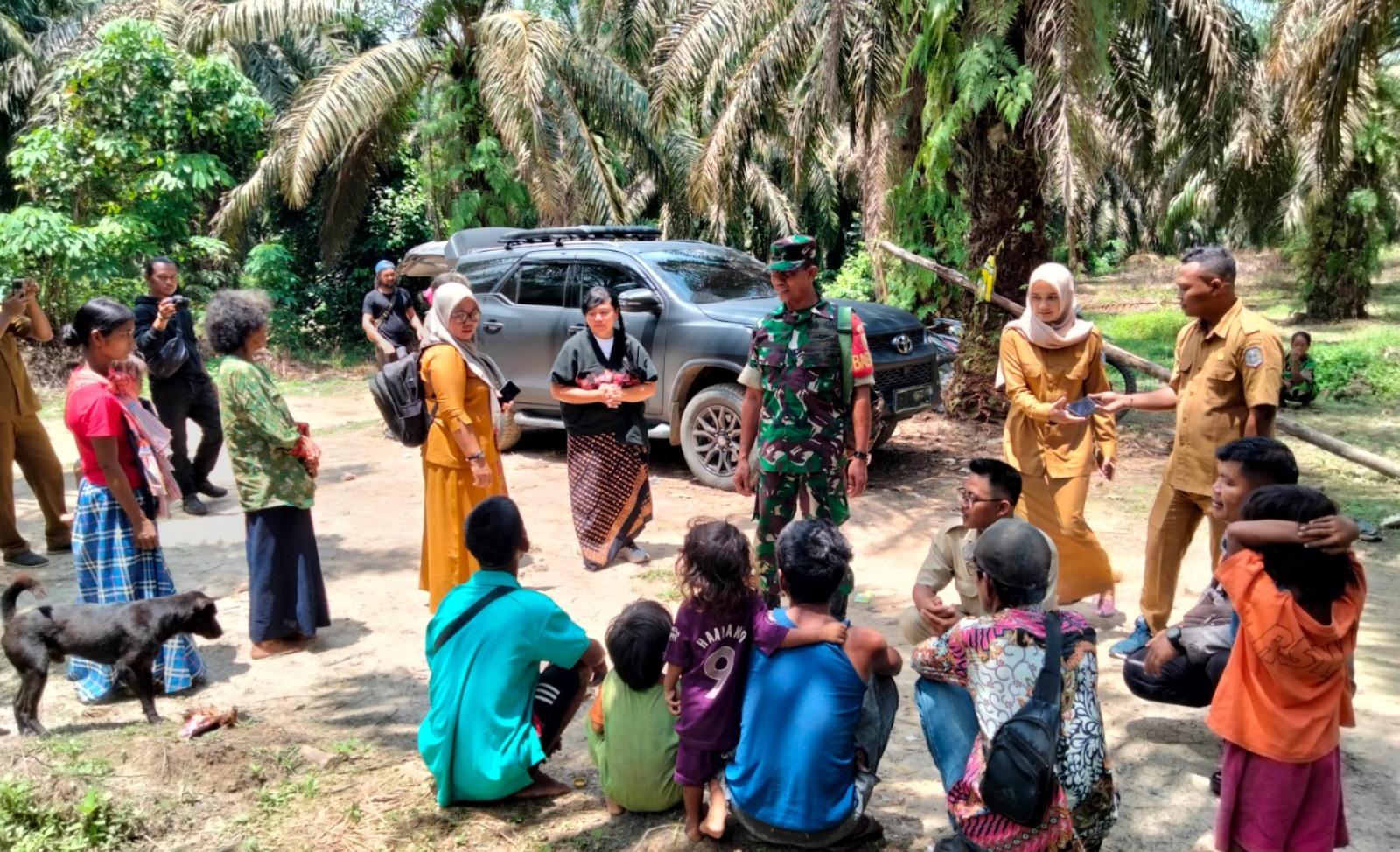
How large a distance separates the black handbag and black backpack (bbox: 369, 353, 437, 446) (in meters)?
2.98

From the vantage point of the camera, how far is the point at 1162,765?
154 inches

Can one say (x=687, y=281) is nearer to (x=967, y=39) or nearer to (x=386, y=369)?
(x=967, y=39)

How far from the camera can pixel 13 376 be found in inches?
263

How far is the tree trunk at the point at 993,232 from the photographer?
9.38m

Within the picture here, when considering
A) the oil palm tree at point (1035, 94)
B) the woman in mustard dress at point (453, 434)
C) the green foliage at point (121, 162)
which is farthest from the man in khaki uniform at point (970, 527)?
the green foliage at point (121, 162)

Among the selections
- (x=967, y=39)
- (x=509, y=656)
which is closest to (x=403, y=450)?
(x=967, y=39)

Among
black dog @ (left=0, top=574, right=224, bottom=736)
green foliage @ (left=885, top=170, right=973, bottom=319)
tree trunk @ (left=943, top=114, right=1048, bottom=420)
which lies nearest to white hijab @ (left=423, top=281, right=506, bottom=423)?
black dog @ (left=0, top=574, right=224, bottom=736)

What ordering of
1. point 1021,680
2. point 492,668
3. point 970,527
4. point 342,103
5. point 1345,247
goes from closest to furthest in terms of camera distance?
point 1021,680 < point 492,668 < point 970,527 < point 342,103 < point 1345,247

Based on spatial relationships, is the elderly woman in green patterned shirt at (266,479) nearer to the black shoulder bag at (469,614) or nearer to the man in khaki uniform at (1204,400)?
the black shoulder bag at (469,614)

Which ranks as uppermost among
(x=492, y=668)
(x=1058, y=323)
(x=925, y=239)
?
(x=925, y=239)

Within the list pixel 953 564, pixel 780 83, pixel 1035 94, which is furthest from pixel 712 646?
pixel 780 83

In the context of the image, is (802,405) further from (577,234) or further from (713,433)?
(577,234)

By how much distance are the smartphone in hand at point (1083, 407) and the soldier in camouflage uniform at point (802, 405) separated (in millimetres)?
961

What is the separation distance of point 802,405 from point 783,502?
18.5 inches
